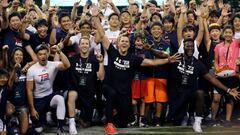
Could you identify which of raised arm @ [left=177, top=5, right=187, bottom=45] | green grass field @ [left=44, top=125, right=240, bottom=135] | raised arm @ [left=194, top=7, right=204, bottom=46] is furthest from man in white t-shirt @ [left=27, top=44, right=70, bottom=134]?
raised arm @ [left=194, top=7, right=204, bottom=46]

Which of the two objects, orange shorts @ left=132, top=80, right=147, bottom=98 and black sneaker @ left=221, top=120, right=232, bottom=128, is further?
orange shorts @ left=132, top=80, right=147, bottom=98

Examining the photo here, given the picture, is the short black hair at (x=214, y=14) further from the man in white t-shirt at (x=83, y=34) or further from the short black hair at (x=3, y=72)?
the short black hair at (x=3, y=72)

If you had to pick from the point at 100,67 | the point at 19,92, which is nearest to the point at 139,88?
the point at 100,67

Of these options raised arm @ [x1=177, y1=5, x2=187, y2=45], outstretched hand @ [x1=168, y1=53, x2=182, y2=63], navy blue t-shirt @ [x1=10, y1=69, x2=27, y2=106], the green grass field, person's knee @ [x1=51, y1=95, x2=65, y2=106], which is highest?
raised arm @ [x1=177, y1=5, x2=187, y2=45]

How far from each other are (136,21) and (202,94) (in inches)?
103

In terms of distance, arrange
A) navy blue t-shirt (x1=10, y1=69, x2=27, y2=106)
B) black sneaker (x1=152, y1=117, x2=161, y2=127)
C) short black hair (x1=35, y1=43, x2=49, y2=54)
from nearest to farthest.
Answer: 1. navy blue t-shirt (x1=10, y1=69, x2=27, y2=106)
2. short black hair (x1=35, y1=43, x2=49, y2=54)
3. black sneaker (x1=152, y1=117, x2=161, y2=127)

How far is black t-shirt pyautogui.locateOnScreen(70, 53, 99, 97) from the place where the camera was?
9.44m

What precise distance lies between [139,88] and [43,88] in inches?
73.4

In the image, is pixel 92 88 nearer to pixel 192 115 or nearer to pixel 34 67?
pixel 34 67

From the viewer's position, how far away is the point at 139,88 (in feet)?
32.3

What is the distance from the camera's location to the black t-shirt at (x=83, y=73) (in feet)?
31.0

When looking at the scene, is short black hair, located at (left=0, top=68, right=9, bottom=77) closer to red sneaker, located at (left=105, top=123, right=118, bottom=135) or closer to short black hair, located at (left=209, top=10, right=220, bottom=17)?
red sneaker, located at (left=105, top=123, right=118, bottom=135)

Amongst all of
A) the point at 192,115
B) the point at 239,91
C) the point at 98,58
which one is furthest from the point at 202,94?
the point at 98,58

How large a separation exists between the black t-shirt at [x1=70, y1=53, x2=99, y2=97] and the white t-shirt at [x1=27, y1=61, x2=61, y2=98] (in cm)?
38
